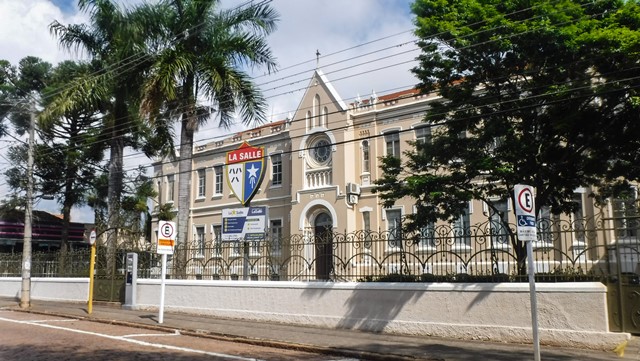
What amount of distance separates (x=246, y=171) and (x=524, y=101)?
32.9ft

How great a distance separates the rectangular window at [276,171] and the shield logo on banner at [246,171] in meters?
11.5

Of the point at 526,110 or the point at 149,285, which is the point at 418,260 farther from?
the point at 149,285

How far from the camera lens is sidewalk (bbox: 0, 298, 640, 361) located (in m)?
10.4

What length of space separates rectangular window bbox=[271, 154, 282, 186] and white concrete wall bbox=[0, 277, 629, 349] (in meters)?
13.9

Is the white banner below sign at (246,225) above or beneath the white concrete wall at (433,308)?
above

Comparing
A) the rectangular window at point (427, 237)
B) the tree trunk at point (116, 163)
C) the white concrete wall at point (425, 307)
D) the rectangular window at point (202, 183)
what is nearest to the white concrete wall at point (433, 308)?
the white concrete wall at point (425, 307)

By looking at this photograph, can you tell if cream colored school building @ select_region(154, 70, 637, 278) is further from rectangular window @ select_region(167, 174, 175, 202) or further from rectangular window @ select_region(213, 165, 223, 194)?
rectangular window @ select_region(167, 174, 175, 202)

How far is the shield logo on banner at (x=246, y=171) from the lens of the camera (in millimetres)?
19625

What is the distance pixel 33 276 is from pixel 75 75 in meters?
9.92

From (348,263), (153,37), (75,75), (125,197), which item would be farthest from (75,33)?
(348,263)

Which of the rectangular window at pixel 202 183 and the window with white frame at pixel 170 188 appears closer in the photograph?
the rectangular window at pixel 202 183

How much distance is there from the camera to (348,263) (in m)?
14.6

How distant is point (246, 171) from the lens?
19953 mm

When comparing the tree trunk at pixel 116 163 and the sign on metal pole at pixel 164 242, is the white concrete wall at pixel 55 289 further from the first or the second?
the sign on metal pole at pixel 164 242
